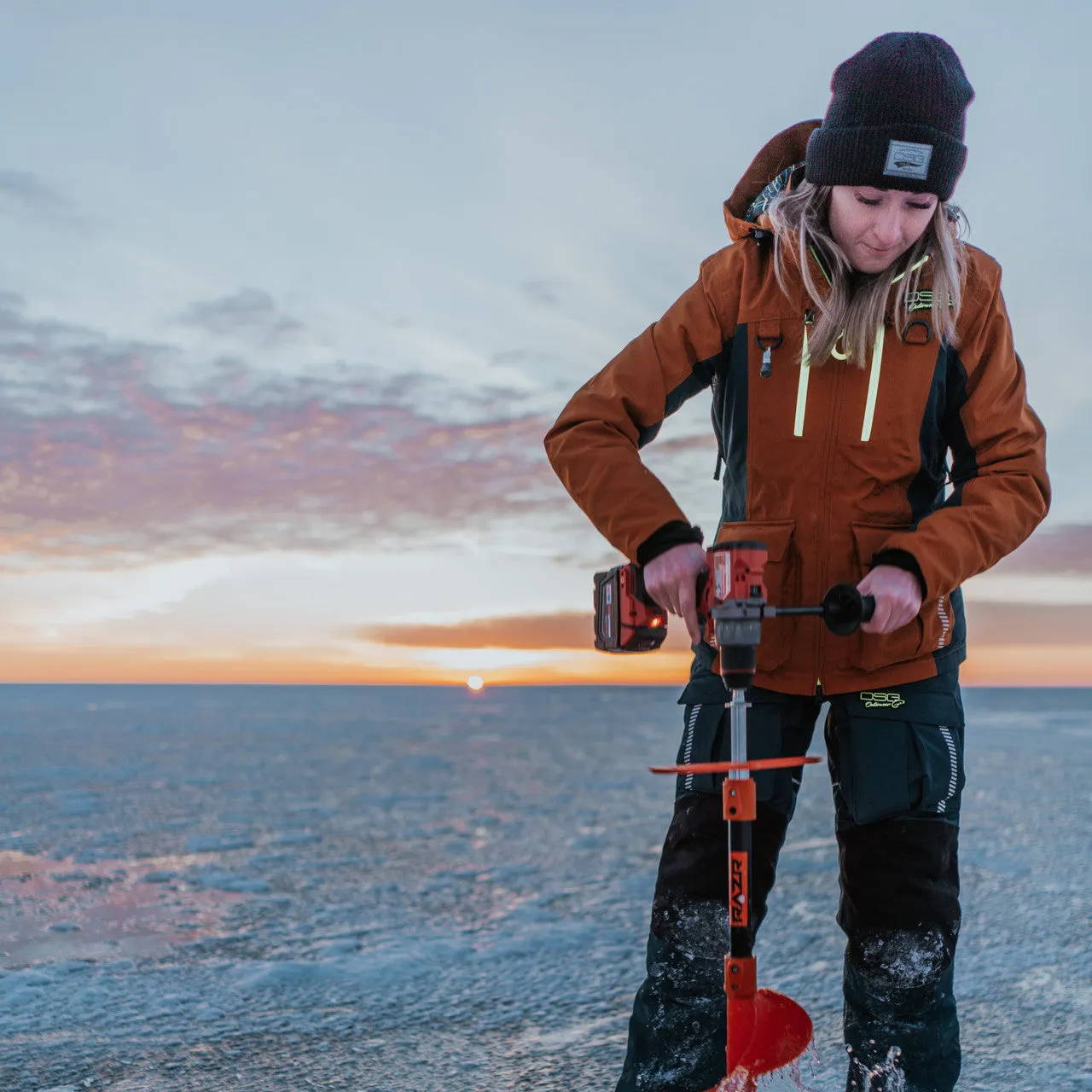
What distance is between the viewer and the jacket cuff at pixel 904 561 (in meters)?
1.94

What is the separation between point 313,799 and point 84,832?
7.77 feet

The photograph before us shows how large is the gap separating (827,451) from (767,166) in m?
0.79

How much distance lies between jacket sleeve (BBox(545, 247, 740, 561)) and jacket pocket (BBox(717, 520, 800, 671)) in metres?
0.21

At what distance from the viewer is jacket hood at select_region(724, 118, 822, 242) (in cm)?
238

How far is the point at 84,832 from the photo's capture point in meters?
7.20

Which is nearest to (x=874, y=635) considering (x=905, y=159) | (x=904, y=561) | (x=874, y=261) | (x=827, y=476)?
(x=904, y=561)

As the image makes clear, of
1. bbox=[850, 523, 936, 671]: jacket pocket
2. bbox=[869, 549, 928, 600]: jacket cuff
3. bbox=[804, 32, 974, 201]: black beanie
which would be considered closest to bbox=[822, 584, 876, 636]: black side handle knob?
bbox=[869, 549, 928, 600]: jacket cuff

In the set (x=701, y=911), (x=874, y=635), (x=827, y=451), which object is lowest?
(x=701, y=911)

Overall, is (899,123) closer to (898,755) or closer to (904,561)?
(904,561)

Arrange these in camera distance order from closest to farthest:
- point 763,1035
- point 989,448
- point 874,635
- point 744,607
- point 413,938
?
point 744,607 → point 763,1035 → point 874,635 → point 989,448 → point 413,938

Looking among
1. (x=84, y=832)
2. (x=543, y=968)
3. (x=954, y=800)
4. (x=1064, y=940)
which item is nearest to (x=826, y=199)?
(x=954, y=800)

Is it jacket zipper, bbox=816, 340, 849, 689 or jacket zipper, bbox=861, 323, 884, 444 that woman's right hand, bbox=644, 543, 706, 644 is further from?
jacket zipper, bbox=861, 323, 884, 444

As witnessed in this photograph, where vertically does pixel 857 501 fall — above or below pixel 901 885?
above

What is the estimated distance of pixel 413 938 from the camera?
13.8 ft
